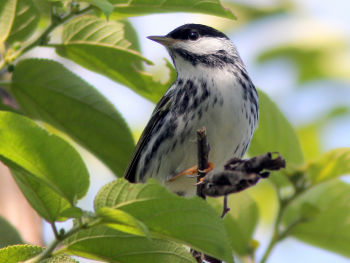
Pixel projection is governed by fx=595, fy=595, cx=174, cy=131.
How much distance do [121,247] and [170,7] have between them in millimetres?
887

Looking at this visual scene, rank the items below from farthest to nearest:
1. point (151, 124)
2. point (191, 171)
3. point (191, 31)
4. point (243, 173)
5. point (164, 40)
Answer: point (191, 31) < point (164, 40) < point (151, 124) < point (191, 171) < point (243, 173)

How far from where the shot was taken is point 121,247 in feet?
5.79

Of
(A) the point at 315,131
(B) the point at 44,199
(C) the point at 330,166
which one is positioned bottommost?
(A) the point at 315,131

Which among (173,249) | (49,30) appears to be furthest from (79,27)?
(173,249)

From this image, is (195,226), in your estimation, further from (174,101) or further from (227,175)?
(174,101)

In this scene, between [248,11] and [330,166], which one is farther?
[248,11]

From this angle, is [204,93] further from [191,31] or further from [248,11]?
[248,11]

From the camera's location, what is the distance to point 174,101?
3.10m

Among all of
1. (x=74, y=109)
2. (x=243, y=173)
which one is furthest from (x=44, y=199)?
(x=74, y=109)

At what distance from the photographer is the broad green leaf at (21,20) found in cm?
216

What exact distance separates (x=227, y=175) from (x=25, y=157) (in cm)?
57

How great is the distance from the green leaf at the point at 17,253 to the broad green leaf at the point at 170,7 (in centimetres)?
89

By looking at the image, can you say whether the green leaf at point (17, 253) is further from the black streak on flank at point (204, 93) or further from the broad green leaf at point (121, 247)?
the black streak on flank at point (204, 93)

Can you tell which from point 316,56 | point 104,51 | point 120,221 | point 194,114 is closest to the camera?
point 120,221
